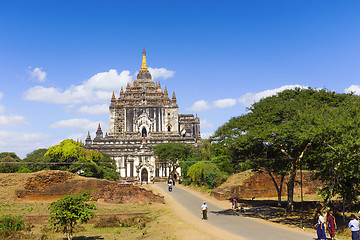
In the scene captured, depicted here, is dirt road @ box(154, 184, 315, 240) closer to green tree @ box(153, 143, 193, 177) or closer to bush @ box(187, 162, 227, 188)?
bush @ box(187, 162, 227, 188)

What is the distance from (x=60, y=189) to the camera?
96.1ft

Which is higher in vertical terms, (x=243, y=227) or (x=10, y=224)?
(x=10, y=224)

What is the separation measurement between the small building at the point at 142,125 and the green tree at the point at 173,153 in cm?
409

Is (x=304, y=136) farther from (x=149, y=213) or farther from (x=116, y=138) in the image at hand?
(x=116, y=138)

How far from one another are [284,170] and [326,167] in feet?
16.0

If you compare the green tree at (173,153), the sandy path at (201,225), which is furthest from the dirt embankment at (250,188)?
the green tree at (173,153)

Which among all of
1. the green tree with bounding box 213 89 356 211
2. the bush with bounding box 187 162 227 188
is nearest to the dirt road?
the green tree with bounding box 213 89 356 211

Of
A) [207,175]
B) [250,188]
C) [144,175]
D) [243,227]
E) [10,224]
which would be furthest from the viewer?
[144,175]

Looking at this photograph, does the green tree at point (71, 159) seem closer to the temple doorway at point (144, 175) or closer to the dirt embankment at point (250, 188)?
the temple doorway at point (144, 175)

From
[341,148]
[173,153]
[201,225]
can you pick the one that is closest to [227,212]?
[201,225]

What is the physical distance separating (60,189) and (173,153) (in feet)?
96.9

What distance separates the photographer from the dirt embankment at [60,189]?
28250 millimetres

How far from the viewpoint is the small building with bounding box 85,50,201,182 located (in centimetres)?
6531

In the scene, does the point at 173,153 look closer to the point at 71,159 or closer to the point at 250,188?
the point at 71,159
